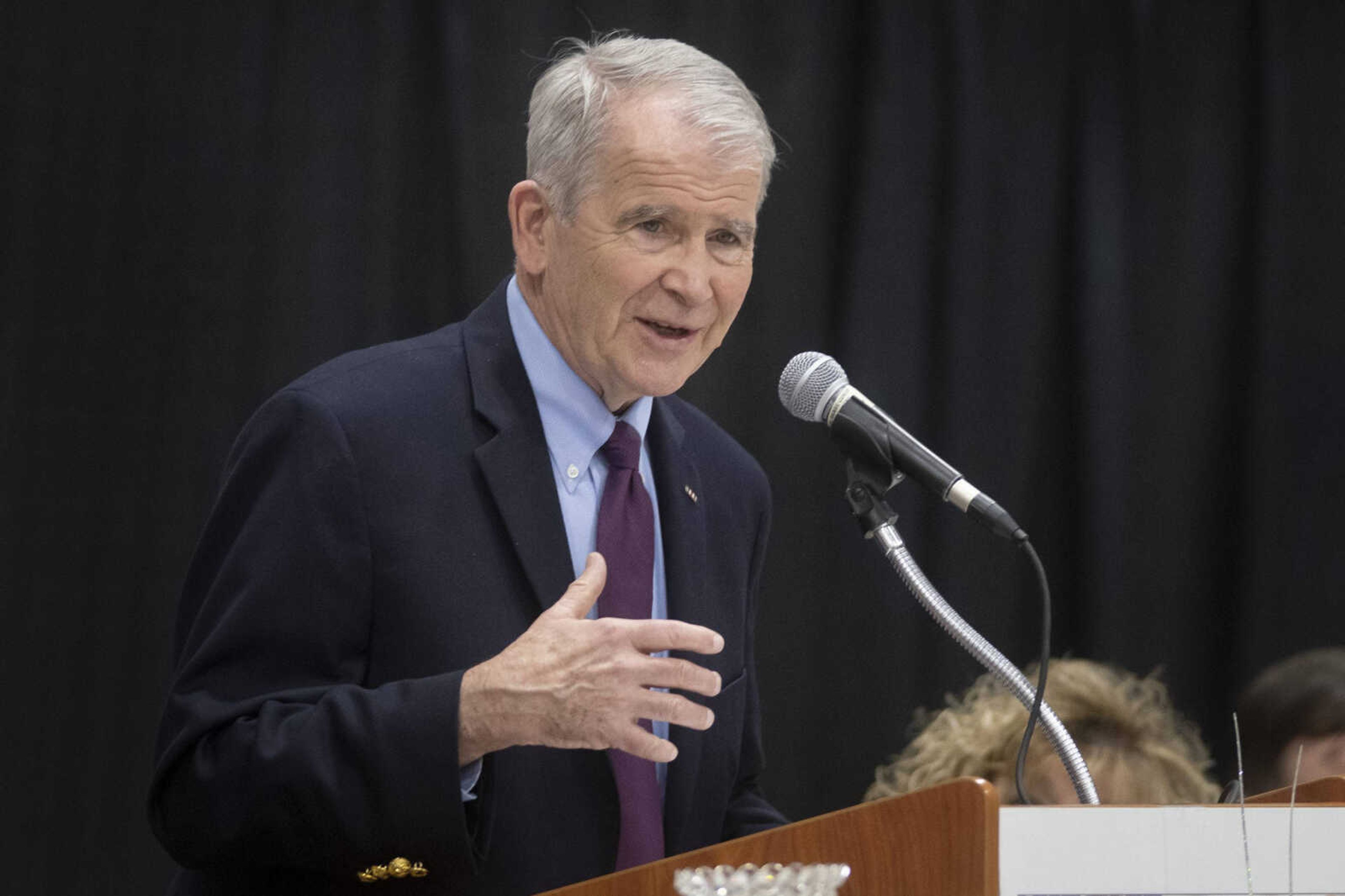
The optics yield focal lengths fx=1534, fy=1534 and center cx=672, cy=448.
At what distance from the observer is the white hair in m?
1.74

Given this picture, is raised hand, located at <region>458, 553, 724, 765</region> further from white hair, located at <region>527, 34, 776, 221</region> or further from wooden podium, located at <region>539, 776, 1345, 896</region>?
white hair, located at <region>527, 34, 776, 221</region>

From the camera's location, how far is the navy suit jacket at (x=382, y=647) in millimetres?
1426

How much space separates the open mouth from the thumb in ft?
1.33

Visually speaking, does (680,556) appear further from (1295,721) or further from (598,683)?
(1295,721)

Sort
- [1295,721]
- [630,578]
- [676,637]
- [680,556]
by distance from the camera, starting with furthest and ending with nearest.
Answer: [1295,721] < [680,556] < [630,578] < [676,637]

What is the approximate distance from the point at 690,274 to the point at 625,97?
22 centimetres

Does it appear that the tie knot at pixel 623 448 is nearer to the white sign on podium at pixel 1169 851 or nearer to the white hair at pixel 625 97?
the white hair at pixel 625 97

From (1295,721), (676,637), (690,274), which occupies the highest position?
(690,274)

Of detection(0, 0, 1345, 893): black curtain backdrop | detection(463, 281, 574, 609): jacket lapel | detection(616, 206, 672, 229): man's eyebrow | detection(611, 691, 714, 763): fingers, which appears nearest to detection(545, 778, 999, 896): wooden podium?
detection(611, 691, 714, 763): fingers

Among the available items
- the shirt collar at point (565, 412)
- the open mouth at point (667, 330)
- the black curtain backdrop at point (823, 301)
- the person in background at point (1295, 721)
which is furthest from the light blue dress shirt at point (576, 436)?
the person in background at point (1295, 721)

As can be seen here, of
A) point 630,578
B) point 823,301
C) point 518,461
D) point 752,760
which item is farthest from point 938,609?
point 823,301

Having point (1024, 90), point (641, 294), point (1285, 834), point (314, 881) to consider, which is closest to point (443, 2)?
point (1024, 90)

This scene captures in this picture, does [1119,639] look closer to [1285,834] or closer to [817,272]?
[817,272]

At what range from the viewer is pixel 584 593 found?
138cm
